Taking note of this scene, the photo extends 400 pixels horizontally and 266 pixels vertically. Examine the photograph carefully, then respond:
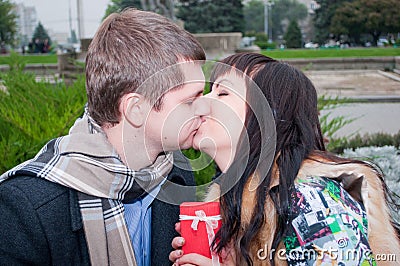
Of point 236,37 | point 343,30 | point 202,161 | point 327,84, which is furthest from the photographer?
point 343,30

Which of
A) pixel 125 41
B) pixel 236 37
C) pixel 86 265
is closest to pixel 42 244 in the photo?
pixel 86 265

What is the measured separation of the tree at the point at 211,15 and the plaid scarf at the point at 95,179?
3212 centimetres

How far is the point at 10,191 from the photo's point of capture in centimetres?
149

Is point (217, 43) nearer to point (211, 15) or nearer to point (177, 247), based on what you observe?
point (177, 247)

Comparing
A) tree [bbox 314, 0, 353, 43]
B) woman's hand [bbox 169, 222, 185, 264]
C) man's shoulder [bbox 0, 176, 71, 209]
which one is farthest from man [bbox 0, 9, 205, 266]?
tree [bbox 314, 0, 353, 43]

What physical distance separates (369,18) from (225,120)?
99.9ft

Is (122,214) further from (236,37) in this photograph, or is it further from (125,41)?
(236,37)

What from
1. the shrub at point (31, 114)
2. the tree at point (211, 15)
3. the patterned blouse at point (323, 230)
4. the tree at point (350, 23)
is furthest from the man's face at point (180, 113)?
the tree at point (211, 15)

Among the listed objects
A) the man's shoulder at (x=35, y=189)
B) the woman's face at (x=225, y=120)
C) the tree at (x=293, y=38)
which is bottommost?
the tree at (x=293, y=38)

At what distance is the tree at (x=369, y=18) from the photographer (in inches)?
1114

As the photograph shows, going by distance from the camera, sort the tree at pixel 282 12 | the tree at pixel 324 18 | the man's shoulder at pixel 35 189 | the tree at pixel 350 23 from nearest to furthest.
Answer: the man's shoulder at pixel 35 189 → the tree at pixel 350 23 → the tree at pixel 324 18 → the tree at pixel 282 12

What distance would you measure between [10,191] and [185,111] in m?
0.53

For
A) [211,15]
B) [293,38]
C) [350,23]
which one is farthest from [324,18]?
[211,15]

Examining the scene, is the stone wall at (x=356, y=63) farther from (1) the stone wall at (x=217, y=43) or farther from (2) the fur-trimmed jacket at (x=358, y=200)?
(2) the fur-trimmed jacket at (x=358, y=200)
